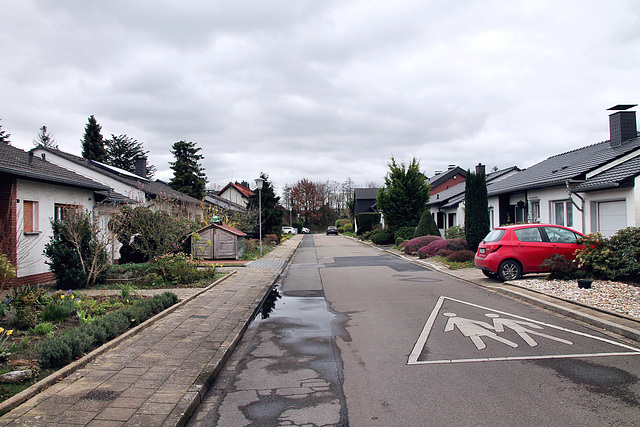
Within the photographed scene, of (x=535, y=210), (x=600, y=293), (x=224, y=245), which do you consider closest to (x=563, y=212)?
(x=535, y=210)

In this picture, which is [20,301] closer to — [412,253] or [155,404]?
[155,404]

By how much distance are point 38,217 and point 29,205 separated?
425 mm

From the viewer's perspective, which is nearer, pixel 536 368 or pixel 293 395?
pixel 293 395

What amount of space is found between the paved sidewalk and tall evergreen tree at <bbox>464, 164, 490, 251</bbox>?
13912 millimetres

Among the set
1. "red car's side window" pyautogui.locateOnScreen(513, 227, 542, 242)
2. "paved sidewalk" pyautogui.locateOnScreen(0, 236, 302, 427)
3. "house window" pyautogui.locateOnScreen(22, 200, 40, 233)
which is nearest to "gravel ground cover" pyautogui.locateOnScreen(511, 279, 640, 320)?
"red car's side window" pyautogui.locateOnScreen(513, 227, 542, 242)

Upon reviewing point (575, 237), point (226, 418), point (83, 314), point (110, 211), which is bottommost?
point (226, 418)

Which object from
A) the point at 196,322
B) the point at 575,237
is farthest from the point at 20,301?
the point at 575,237

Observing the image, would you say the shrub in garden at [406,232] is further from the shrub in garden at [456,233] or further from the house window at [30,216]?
the house window at [30,216]

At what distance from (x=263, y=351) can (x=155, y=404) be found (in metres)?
2.49

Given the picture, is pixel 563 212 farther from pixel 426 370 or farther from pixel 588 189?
pixel 426 370

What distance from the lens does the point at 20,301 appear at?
281 inches

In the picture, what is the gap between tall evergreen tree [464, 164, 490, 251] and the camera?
Answer: 65.6 feet

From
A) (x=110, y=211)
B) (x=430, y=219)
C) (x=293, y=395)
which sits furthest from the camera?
(x=430, y=219)

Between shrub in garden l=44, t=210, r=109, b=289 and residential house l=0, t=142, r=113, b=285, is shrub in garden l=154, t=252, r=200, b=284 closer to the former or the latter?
shrub in garden l=44, t=210, r=109, b=289
